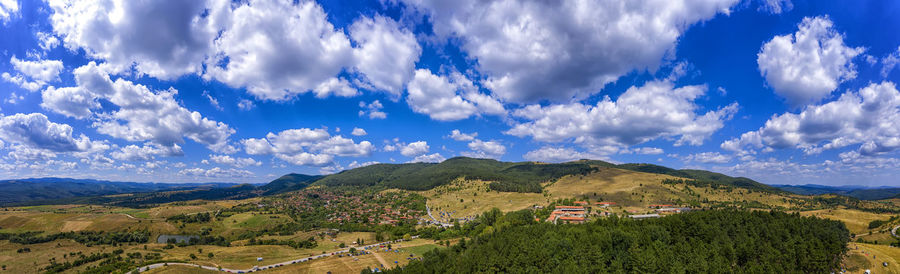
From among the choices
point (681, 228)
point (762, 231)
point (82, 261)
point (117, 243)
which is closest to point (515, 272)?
point (681, 228)

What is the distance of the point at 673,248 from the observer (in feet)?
247

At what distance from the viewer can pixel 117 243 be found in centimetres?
13825

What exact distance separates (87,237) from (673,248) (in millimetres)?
232186

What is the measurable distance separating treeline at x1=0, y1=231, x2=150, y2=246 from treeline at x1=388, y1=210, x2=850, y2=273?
156247 mm

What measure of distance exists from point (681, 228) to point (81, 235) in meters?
246

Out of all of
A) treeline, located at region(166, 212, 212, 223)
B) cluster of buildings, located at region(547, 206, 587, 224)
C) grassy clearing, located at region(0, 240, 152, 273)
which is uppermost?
cluster of buildings, located at region(547, 206, 587, 224)

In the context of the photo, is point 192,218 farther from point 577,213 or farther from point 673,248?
point 673,248

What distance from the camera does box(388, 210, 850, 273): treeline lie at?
217ft

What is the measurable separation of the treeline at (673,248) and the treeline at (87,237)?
156247 mm

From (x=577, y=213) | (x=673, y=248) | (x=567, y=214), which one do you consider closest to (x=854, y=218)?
(x=577, y=213)

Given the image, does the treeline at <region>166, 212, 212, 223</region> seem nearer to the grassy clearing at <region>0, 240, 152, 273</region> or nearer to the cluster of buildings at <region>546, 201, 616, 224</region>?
the grassy clearing at <region>0, 240, 152, 273</region>

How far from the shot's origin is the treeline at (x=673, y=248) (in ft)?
217

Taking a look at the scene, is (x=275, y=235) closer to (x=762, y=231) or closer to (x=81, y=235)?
(x=81, y=235)

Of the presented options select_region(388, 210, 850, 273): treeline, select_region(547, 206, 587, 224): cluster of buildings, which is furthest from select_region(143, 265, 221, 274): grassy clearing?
select_region(547, 206, 587, 224): cluster of buildings
